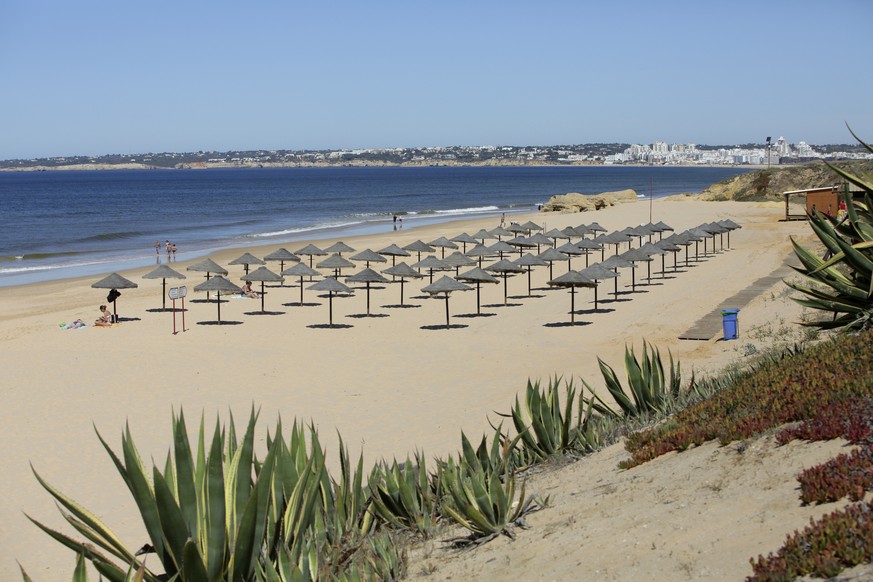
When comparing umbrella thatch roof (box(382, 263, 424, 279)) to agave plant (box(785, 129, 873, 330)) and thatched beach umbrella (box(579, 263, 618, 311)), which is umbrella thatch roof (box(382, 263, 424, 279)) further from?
agave plant (box(785, 129, 873, 330))

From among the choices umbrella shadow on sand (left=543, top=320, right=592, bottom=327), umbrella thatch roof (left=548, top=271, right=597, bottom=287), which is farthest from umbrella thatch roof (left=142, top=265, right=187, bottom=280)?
umbrella thatch roof (left=548, top=271, right=597, bottom=287)

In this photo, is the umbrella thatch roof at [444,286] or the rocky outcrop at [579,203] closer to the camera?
the umbrella thatch roof at [444,286]

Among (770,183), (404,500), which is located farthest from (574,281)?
(770,183)

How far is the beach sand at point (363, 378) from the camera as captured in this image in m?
6.09

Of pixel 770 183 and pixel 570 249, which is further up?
pixel 770 183

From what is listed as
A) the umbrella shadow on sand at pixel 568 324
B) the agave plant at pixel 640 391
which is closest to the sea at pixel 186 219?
the umbrella shadow on sand at pixel 568 324

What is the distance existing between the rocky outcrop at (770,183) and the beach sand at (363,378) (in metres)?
39.6

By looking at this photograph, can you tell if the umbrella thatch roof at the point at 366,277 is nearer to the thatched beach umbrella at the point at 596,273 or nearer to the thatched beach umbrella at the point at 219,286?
the thatched beach umbrella at the point at 219,286

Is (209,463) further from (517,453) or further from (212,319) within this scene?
(212,319)

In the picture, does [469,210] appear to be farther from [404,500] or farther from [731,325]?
[404,500]

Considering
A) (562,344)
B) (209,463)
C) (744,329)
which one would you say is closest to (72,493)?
(209,463)

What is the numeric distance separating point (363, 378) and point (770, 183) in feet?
200

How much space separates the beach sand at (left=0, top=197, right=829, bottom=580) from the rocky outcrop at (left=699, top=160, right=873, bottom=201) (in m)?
39.6

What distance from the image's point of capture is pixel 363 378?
16547 millimetres
